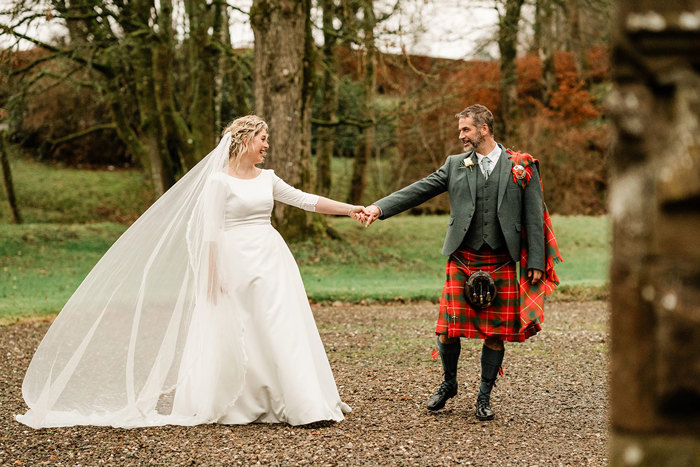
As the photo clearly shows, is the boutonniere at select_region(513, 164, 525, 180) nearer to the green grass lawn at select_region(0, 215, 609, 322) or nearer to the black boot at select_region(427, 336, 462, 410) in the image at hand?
the black boot at select_region(427, 336, 462, 410)

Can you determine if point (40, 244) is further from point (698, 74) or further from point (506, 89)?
point (698, 74)

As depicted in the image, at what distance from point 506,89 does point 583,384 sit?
1595 cm

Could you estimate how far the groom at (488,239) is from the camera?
5.48m

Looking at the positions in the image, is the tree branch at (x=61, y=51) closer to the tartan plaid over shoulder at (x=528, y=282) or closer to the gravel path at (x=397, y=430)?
the gravel path at (x=397, y=430)

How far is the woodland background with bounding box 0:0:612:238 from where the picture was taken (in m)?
14.7

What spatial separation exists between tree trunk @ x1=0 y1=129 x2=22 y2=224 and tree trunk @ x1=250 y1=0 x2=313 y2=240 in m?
7.90

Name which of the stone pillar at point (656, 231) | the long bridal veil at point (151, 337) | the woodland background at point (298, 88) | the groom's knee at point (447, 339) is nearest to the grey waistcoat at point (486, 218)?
the groom's knee at point (447, 339)

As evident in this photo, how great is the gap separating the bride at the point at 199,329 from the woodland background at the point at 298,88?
6.37 meters

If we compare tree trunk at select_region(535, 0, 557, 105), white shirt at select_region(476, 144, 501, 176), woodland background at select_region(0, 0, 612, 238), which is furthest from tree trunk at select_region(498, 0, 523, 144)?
white shirt at select_region(476, 144, 501, 176)

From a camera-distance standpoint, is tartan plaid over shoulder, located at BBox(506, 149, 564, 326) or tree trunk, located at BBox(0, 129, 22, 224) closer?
tartan plaid over shoulder, located at BBox(506, 149, 564, 326)

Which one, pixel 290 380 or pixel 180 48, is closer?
pixel 290 380

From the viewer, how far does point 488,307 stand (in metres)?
5.55

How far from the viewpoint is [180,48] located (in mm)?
21484

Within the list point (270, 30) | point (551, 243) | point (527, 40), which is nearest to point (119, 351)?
point (551, 243)
